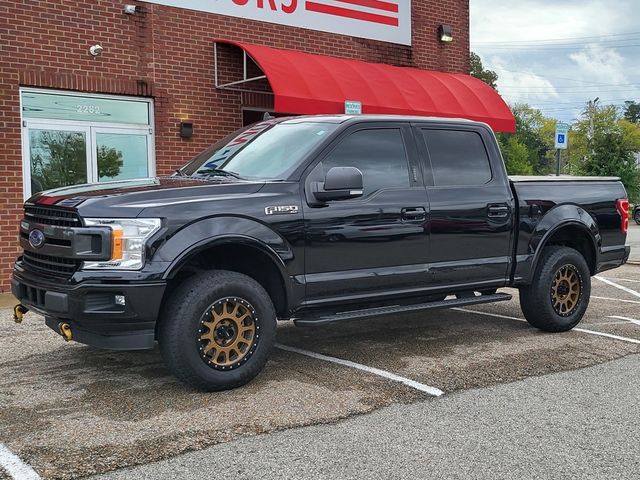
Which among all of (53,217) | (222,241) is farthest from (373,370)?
(53,217)

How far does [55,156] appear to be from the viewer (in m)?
10.2

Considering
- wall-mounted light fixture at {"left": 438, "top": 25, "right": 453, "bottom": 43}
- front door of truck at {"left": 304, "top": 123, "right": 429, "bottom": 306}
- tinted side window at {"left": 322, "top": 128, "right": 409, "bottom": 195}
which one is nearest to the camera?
front door of truck at {"left": 304, "top": 123, "right": 429, "bottom": 306}

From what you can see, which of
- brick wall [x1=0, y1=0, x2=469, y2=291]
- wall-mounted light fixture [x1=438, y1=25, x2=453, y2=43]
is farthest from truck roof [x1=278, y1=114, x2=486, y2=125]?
wall-mounted light fixture [x1=438, y1=25, x2=453, y2=43]

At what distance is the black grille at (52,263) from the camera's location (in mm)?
4586

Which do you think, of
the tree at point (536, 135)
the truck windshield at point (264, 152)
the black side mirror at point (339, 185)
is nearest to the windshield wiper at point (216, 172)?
the truck windshield at point (264, 152)

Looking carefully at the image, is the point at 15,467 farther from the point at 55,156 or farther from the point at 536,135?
the point at 536,135

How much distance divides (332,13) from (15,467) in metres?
10.9

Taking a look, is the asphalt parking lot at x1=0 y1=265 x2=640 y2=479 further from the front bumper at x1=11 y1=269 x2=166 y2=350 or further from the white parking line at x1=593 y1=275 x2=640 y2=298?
the white parking line at x1=593 y1=275 x2=640 y2=298

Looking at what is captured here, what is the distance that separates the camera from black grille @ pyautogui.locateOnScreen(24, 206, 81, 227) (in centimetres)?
456

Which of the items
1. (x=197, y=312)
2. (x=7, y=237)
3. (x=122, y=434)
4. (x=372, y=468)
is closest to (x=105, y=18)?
(x=7, y=237)

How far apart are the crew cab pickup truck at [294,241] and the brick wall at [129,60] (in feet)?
15.4

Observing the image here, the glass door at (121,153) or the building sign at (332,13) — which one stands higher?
the building sign at (332,13)

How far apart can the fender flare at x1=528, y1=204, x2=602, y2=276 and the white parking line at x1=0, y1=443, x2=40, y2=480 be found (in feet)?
15.5

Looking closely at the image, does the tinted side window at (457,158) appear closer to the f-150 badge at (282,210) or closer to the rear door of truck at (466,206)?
the rear door of truck at (466,206)
